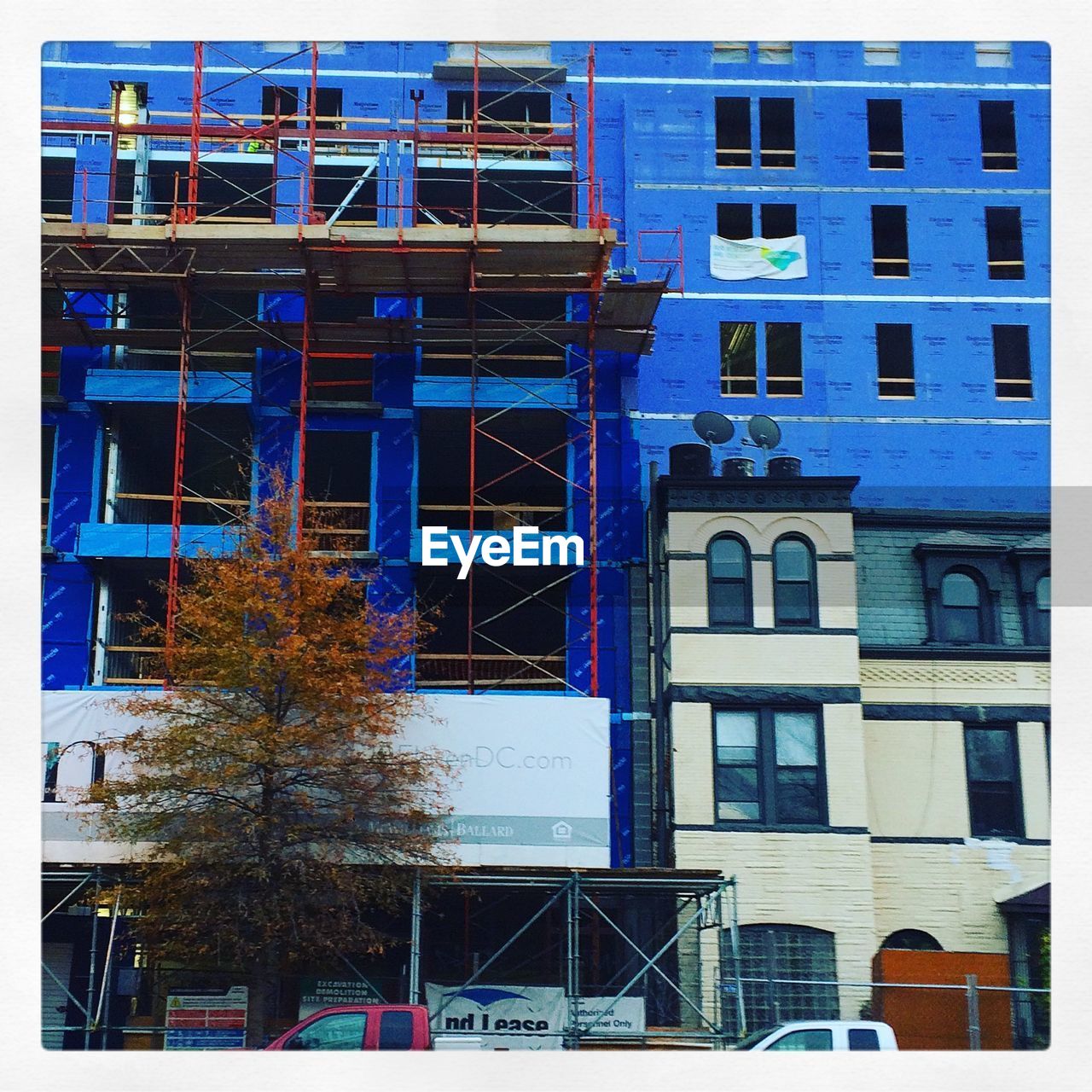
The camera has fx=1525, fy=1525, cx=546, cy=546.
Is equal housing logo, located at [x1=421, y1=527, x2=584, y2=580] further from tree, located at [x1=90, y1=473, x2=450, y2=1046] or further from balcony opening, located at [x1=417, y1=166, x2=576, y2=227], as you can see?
balcony opening, located at [x1=417, y1=166, x2=576, y2=227]

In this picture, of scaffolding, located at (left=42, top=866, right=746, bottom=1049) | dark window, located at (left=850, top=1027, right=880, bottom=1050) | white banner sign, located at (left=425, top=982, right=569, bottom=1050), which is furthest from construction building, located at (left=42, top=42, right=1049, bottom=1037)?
dark window, located at (left=850, top=1027, right=880, bottom=1050)

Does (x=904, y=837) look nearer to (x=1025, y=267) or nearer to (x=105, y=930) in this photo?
(x=1025, y=267)

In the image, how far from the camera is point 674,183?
Result: 31.6 meters

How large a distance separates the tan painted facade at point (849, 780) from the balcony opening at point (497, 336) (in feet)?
15.4

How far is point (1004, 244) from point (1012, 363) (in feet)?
8.15

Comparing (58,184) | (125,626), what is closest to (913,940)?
(125,626)

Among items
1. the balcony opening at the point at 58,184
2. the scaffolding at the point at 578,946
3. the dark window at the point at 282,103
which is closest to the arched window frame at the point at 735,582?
the scaffolding at the point at 578,946

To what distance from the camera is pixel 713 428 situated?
30.3 metres

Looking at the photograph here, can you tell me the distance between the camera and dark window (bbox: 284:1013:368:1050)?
2109 cm

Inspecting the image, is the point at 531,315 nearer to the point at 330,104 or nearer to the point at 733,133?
the point at 733,133

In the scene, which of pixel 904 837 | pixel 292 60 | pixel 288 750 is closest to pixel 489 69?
pixel 292 60

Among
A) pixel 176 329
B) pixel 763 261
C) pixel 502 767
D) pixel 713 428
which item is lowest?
pixel 502 767

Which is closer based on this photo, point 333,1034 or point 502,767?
point 333,1034

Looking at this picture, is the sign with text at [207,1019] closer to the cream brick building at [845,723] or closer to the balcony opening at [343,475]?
the cream brick building at [845,723]
